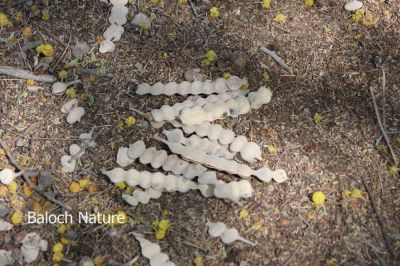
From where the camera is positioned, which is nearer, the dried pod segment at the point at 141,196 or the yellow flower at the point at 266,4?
the dried pod segment at the point at 141,196

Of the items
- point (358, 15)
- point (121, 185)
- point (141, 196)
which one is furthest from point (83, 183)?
point (358, 15)

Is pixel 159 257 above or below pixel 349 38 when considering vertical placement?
below

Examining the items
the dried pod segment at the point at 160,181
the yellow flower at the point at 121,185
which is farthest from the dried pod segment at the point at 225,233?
the yellow flower at the point at 121,185

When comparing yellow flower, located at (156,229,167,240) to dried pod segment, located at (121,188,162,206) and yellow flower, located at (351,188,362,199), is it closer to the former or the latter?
dried pod segment, located at (121,188,162,206)

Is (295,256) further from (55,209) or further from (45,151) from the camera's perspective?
(45,151)

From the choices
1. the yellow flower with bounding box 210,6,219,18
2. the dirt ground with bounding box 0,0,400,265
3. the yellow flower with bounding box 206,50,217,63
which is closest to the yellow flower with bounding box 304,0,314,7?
the dirt ground with bounding box 0,0,400,265

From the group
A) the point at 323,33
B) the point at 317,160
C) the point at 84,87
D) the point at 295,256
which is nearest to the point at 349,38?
the point at 323,33

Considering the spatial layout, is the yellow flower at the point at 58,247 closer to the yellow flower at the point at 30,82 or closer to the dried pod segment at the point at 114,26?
the yellow flower at the point at 30,82
